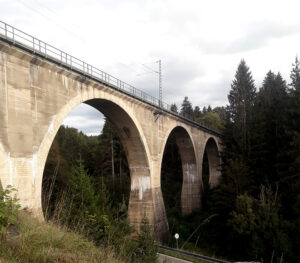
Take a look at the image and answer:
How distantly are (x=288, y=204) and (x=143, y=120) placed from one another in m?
14.8

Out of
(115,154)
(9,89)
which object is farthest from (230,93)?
(9,89)

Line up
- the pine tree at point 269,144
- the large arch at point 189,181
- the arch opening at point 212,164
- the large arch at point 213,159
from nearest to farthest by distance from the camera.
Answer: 1. the pine tree at point 269,144
2. the large arch at point 189,181
3. the arch opening at point 212,164
4. the large arch at point 213,159

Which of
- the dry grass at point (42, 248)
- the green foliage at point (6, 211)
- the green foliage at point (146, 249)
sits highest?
the green foliage at point (6, 211)

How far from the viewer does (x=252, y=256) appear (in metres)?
19.4

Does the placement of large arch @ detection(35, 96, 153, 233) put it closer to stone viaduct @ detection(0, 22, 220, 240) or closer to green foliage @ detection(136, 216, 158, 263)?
stone viaduct @ detection(0, 22, 220, 240)

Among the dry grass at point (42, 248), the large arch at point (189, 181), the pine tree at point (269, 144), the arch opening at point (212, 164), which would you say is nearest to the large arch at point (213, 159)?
the arch opening at point (212, 164)

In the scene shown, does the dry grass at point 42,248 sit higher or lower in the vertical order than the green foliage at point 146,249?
higher

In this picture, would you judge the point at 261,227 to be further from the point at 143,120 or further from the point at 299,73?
the point at 299,73

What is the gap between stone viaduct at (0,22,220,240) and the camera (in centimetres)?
948

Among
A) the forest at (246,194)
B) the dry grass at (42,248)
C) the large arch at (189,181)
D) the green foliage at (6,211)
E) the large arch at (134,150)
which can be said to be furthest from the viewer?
the large arch at (189,181)

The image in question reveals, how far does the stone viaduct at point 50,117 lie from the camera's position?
9.48 metres

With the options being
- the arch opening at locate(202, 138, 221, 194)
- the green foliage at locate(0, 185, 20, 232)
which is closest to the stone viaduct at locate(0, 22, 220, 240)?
the green foliage at locate(0, 185, 20, 232)

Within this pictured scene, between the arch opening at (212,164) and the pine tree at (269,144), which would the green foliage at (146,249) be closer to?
the pine tree at (269,144)

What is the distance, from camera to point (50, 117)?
1146 cm
